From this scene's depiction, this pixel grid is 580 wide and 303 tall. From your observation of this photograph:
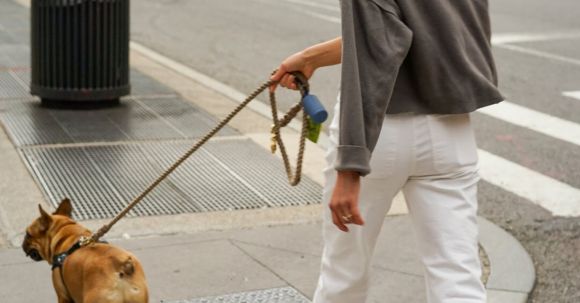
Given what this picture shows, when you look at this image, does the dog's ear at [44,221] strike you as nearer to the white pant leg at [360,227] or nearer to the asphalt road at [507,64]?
the white pant leg at [360,227]

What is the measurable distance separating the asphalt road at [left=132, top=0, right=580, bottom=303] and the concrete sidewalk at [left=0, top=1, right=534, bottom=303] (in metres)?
0.25

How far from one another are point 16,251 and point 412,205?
256 cm

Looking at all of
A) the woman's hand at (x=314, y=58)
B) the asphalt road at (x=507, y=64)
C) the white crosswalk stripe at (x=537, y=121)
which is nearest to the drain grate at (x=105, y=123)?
the asphalt road at (x=507, y=64)

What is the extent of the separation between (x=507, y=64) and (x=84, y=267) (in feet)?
31.2

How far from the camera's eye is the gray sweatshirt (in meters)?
2.91

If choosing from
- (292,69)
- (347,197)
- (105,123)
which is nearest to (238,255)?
(292,69)

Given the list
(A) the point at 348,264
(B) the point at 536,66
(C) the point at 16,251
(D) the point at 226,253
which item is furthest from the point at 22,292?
(B) the point at 536,66

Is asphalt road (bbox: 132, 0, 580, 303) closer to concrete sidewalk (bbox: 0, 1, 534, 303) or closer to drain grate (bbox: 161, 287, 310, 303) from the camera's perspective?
concrete sidewalk (bbox: 0, 1, 534, 303)

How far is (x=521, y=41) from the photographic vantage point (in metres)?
14.3

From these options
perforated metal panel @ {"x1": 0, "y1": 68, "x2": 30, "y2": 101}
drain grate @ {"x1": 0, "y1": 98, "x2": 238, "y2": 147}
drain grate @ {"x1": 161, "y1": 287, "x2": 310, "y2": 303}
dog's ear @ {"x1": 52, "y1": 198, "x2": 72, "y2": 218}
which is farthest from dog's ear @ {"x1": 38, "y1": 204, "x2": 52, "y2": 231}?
perforated metal panel @ {"x1": 0, "y1": 68, "x2": 30, "y2": 101}

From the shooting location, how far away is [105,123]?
810 centimetres

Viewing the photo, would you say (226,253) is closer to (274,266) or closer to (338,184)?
(274,266)

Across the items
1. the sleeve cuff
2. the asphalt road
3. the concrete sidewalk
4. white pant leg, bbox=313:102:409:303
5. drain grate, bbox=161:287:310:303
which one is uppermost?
the sleeve cuff

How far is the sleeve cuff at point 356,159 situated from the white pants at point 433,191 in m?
0.22
